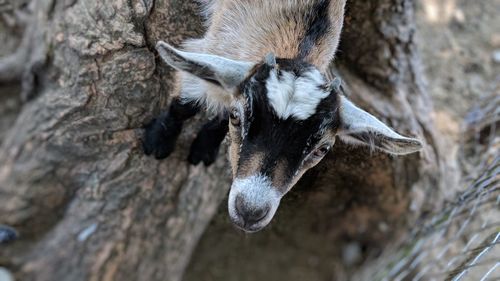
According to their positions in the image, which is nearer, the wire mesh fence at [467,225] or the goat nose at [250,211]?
the goat nose at [250,211]

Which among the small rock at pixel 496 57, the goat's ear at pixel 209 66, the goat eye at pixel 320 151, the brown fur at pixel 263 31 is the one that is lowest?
the small rock at pixel 496 57

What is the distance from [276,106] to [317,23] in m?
0.66

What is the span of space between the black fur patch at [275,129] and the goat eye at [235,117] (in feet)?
0.24

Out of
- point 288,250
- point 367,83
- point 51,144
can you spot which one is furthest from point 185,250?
point 367,83

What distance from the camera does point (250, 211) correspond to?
1.99 metres

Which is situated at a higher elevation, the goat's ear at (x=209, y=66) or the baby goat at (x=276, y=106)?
the goat's ear at (x=209, y=66)

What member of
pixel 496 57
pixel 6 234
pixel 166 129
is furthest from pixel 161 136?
pixel 496 57

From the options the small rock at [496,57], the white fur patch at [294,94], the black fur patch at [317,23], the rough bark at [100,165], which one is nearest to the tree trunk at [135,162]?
the rough bark at [100,165]

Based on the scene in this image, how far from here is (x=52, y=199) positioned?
325 cm

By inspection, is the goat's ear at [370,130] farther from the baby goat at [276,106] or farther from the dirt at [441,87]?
the dirt at [441,87]

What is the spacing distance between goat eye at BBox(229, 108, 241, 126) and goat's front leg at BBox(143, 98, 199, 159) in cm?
43

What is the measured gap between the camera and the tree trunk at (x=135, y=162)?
2.60 m

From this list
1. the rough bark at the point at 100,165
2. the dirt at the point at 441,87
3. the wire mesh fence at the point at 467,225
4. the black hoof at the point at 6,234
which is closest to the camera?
the rough bark at the point at 100,165

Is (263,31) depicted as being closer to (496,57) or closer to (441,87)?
(441,87)
